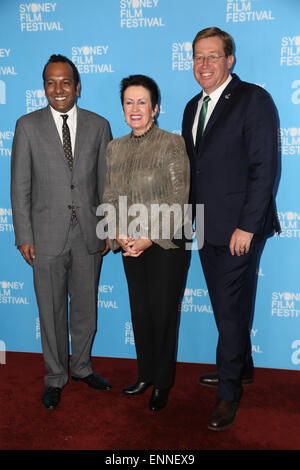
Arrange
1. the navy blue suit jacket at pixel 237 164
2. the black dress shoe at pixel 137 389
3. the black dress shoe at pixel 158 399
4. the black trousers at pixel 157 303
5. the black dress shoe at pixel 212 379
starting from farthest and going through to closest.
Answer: the black dress shoe at pixel 212 379 < the black dress shoe at pixel 137 389 < the black dress shoe at pixel 158 399 < the black trousers at pixel 157 303 < the navy blue suit jacket at pixel 237 164

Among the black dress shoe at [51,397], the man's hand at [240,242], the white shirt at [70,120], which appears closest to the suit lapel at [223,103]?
the man's hand at [240,242]

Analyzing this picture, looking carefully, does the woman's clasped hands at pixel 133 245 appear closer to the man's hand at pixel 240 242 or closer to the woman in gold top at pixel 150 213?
the woman in gold top at pixel 150 213

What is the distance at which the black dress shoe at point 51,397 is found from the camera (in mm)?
2398

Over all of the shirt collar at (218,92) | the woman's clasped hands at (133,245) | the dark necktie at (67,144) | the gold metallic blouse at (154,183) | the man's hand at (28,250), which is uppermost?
the shirt collar at (218,92)

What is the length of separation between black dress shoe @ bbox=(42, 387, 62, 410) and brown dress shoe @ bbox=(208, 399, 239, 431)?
2.91 ft

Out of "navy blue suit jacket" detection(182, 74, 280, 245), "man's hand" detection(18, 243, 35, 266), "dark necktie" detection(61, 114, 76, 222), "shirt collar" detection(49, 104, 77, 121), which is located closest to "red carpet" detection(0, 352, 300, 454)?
"man's hand" detection(18, 243, 35, 266)

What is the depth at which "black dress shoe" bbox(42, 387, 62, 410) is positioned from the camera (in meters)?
2.40

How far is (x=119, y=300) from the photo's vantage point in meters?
3.08

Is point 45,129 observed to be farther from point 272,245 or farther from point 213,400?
point 213,400

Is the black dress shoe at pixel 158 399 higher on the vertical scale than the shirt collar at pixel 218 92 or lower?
lower

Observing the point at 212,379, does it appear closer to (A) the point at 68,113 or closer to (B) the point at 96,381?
(B) the point at 96,381

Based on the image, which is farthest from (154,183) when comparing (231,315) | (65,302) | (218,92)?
(65,302)

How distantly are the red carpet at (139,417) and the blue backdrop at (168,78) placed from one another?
293mm
